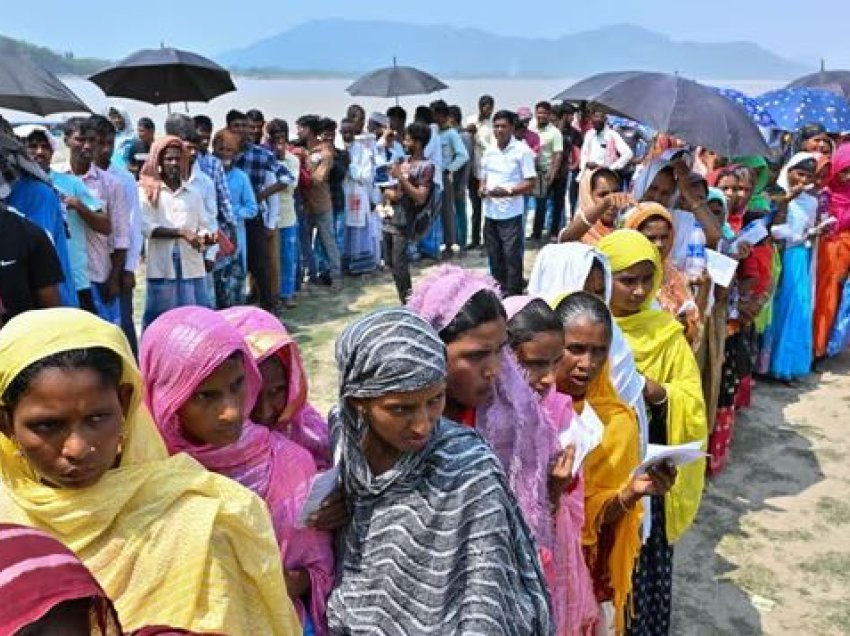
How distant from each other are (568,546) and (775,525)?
8.56 feet

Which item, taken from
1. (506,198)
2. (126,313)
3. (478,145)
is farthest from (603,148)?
(126,313)

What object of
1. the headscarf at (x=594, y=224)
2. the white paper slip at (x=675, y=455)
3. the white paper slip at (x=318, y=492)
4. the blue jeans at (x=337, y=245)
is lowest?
the blue jeans at (x=337, y=245)

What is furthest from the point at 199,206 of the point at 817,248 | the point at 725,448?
the point at 817,248

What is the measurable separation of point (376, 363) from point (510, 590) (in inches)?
21.2

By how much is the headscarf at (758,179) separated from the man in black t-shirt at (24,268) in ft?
12.9

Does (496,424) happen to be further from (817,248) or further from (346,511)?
(817,248)

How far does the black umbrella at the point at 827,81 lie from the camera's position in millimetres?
10141

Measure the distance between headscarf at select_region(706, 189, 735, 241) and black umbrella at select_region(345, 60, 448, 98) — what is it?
22.0ft

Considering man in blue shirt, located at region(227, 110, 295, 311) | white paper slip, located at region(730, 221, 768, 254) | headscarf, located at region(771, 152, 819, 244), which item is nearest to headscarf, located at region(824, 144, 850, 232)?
headscarf, located at region(771, 152, 819, 244)

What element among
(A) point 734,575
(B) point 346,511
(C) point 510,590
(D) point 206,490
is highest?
(D) point 206,490

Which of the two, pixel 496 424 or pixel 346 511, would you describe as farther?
pixel 496 424

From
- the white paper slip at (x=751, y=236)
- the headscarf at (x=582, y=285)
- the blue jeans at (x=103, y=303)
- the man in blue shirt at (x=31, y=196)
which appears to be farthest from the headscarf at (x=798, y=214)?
the man in blue shirt at (x=31, y=196)

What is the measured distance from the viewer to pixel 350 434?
168 cm

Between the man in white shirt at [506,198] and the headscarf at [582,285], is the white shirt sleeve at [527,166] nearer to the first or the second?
the man in white shirt at [506,198]
